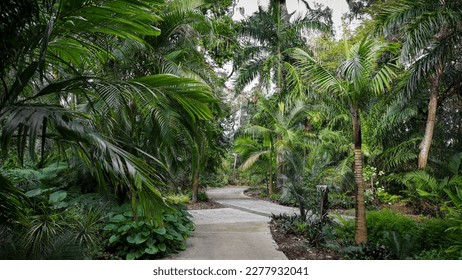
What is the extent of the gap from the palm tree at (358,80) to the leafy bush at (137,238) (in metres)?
2.06

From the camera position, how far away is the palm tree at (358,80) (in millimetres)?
3342

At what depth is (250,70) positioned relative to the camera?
6.09m

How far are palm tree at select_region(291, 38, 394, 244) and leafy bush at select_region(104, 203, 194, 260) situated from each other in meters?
2.06

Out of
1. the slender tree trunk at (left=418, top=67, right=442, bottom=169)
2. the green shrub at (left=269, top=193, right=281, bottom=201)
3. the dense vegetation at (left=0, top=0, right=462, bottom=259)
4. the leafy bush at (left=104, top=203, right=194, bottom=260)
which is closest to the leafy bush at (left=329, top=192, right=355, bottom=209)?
the dense vegetation at (left=0, top=0, right=462, bottom=259)

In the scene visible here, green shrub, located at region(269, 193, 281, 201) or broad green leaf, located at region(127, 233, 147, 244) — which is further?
green shrub, located at region(269, 193, 281, 201)

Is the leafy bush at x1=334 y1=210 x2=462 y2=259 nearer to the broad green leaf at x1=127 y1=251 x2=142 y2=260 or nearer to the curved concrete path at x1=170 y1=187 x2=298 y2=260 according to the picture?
the curved concrete path at x1=170 y1=187 x2=298 y2=260

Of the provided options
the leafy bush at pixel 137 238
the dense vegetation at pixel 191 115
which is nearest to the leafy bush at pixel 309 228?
the dense vegetation at pixel 191 115

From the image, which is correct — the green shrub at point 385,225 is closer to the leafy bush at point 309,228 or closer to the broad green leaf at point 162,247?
the leafy bush at point 309,228

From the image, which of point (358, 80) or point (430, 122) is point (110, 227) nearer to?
point (358, 80)

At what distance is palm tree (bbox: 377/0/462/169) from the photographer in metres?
3.73

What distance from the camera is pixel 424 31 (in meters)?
3.76
